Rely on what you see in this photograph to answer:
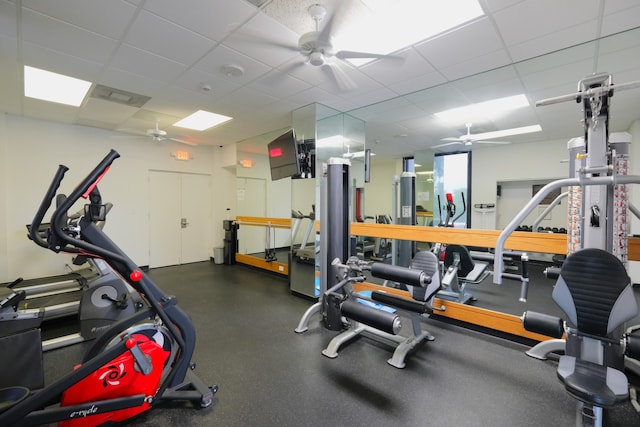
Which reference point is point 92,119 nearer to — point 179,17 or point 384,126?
point 179,17

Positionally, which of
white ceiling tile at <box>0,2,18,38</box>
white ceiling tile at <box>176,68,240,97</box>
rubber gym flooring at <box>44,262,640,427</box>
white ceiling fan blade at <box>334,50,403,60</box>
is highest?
white ceiling tile at <box>176,68,240,97</box>

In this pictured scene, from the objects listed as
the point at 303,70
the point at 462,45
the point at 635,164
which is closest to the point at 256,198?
the point at 303,70

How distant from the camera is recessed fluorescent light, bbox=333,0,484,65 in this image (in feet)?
6.98

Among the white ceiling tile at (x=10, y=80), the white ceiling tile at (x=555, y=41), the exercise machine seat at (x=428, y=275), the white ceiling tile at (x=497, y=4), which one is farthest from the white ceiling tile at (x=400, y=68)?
the white ceiling tile at (x=10, y=80)

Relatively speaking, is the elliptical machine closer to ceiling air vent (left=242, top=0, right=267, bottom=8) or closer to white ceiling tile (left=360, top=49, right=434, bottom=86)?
ceiling air vent (left=242, top=0, right=267, bottom=8)

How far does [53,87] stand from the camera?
361cm

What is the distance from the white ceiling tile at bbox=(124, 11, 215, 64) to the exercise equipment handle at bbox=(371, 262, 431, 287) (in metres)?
2.71

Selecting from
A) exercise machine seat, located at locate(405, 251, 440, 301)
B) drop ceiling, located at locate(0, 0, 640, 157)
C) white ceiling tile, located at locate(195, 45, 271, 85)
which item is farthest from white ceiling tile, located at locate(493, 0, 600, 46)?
white ceiling tile, located at locate(195, 45, 271, 85)

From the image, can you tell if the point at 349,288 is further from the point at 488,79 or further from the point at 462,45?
the point at 488,79

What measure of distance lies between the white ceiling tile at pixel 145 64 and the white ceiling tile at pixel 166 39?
0.35ft

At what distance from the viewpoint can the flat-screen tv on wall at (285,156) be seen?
326cm

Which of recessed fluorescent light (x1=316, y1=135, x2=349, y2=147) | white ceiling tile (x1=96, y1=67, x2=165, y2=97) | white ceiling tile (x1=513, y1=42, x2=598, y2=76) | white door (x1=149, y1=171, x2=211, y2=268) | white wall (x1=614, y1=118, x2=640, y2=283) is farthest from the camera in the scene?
white door (x1=149, y1=171, x2=211, y2=268)

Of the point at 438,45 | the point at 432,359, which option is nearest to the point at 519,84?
the point at 438,45

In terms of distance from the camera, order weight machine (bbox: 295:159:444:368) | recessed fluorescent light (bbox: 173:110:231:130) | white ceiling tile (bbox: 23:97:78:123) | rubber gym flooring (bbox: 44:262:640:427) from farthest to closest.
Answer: recessed fluorescent light (bbox: 173:110:231:130) → white ceiling tile (bbox: 23:97:78:123) → weight machine (bbox: 295:159:444:368) → rubber gym flooring (bbox: 44:262:640:427)
